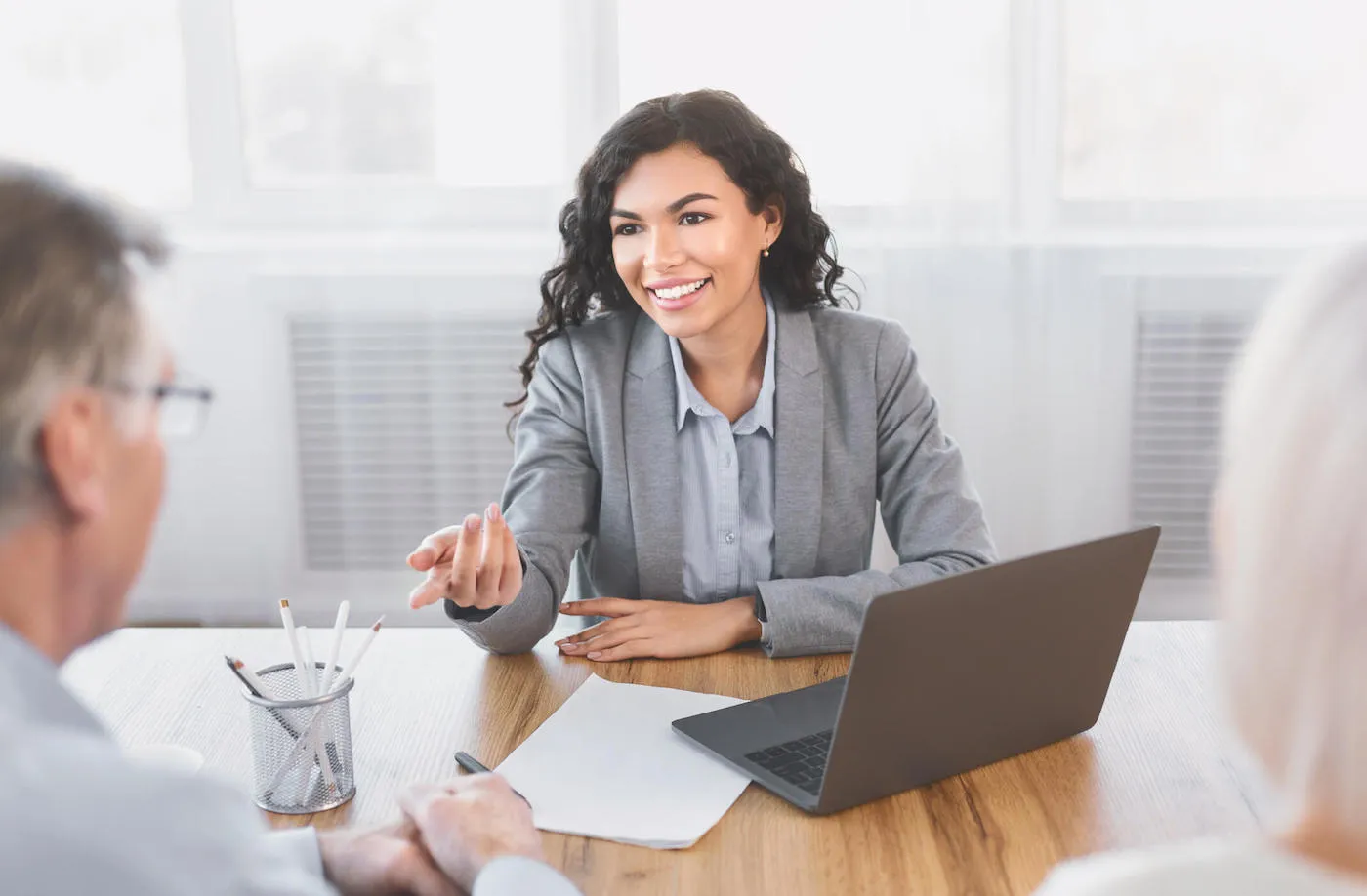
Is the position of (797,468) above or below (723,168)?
below

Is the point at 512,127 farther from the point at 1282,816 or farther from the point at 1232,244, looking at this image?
the point at 1282,816

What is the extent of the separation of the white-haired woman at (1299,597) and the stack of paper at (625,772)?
1.68ft

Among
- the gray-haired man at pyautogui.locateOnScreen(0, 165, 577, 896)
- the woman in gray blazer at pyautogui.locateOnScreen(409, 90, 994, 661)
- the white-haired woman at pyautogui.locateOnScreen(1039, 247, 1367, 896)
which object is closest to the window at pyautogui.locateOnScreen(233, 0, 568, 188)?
the woman in gray blazer at pyautogui.locateOnScreen(409, 90, 994, 661)

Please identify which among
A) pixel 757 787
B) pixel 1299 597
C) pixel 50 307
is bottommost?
pixel 757 787

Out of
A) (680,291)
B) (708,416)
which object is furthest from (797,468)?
(680,291)

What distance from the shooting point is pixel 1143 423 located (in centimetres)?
308

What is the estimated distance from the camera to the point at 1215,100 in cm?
295

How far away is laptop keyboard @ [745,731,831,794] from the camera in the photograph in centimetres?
116

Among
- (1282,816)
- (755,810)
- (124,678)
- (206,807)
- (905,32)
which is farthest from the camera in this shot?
(905,32)

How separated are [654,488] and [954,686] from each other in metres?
0.72

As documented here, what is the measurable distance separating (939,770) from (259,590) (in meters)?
2.45

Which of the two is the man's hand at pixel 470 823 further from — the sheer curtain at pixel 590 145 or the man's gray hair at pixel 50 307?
the sheer curtain at pixel 590 145

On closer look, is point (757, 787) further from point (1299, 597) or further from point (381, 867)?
point (1299, 597)

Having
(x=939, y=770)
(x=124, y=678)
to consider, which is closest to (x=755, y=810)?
(x=939, y=770)
